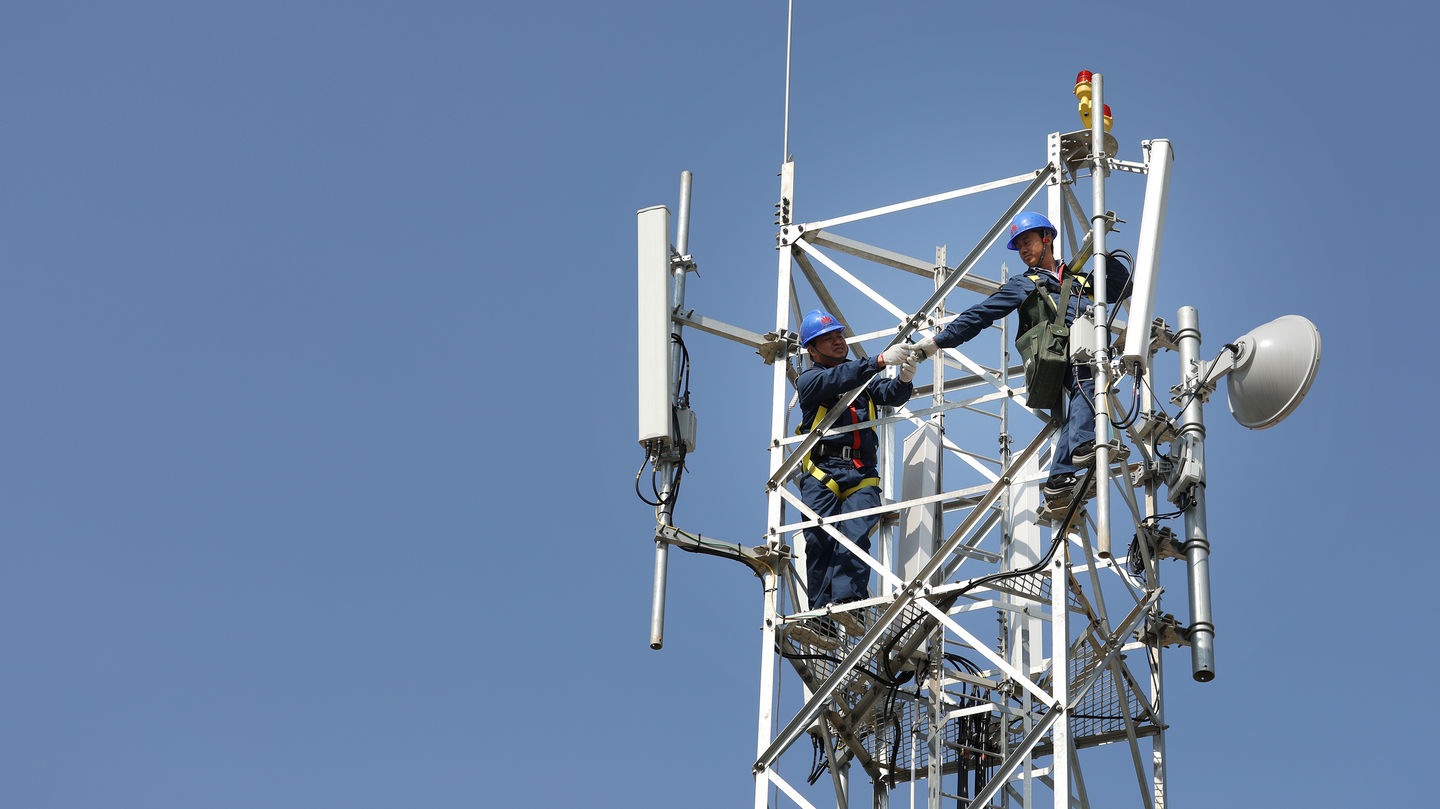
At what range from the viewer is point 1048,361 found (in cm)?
1772

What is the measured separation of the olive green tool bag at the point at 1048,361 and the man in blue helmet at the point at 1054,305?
0.37ft

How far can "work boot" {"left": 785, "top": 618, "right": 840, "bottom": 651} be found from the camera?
1888cm

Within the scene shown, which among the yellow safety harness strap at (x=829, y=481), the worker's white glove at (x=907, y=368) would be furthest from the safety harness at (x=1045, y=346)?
the yellow safety harness strap at (x=829, y=481)

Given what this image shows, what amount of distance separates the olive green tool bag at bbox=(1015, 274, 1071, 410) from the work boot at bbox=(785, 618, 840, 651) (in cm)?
280

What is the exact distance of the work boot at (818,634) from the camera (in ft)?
61.9

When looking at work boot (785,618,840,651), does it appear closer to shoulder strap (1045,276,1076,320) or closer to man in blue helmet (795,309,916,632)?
man in blue helmet (795,309,916,632)

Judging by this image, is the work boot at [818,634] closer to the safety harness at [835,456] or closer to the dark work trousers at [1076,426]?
the safety harness at [835,456]

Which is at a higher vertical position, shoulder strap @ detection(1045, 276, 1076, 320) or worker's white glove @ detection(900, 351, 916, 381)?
shoulder strap @ detection(1045, 276, 1076, 320)

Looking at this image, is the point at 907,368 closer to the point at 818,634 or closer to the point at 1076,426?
the point at 1076,426

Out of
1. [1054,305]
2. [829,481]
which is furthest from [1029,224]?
[829,481]

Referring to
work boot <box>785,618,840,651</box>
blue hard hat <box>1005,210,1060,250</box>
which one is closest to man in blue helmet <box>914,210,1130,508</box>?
blue hard hat <box>1005,210,1060,250</box>

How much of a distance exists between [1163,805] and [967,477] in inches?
420

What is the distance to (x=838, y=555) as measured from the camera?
762 inches

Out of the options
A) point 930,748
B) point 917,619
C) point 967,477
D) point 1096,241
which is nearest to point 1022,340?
point 1096,241
